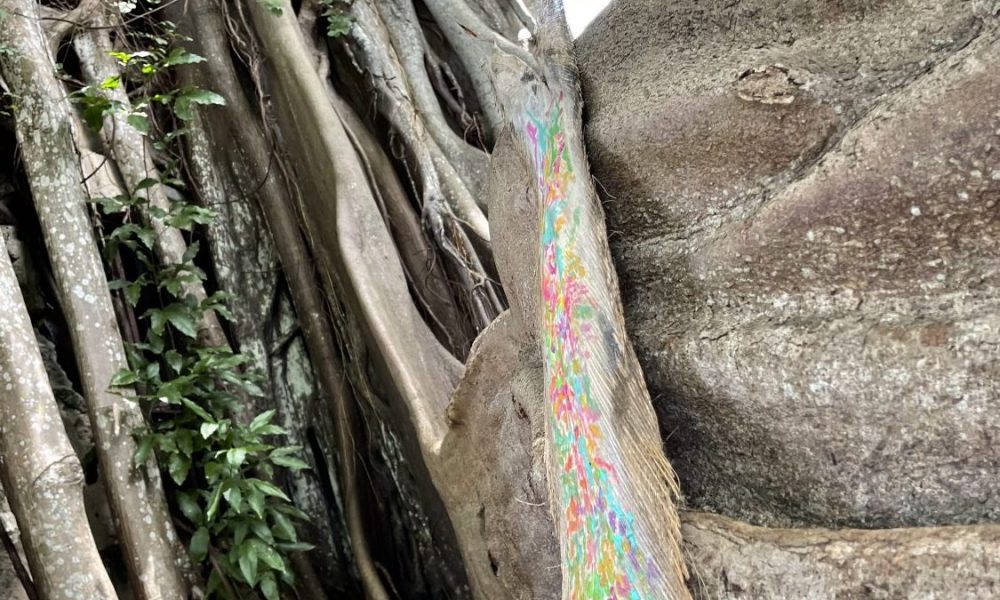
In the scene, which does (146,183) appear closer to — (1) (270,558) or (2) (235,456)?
(2) (235,456)

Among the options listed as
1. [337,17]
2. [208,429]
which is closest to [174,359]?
[208,429]

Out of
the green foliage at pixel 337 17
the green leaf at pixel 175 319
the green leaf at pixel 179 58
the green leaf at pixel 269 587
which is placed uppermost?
the green foliage at pixel 337 17

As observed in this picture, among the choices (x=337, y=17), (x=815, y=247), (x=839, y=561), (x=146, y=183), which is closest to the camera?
(x=839, y=561)

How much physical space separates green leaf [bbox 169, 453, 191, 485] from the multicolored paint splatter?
123 centimetres

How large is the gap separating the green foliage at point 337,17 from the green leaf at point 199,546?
1781mm

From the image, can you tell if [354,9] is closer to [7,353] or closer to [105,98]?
[105,98]

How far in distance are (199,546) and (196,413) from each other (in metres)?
0.36

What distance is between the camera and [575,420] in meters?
1.29

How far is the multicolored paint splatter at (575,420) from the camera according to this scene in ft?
3.84

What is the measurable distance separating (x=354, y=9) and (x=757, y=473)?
A: 8.28 ft

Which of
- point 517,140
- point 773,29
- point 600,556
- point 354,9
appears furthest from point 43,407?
point 354,9

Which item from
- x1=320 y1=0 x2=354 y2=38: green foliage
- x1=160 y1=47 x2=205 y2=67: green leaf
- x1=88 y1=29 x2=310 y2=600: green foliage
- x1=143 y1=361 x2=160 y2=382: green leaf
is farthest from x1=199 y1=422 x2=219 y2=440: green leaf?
x1=320 y1=0 x2=354 y2=38: green foliage

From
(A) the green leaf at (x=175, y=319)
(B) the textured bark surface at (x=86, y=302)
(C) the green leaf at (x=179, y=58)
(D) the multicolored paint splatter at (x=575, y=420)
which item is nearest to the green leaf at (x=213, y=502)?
(B) the textured bark surface at (x=86, y=302)

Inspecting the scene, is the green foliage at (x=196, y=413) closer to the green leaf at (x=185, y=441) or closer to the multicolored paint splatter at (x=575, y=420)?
the green leaf at (x=185, y=441)
